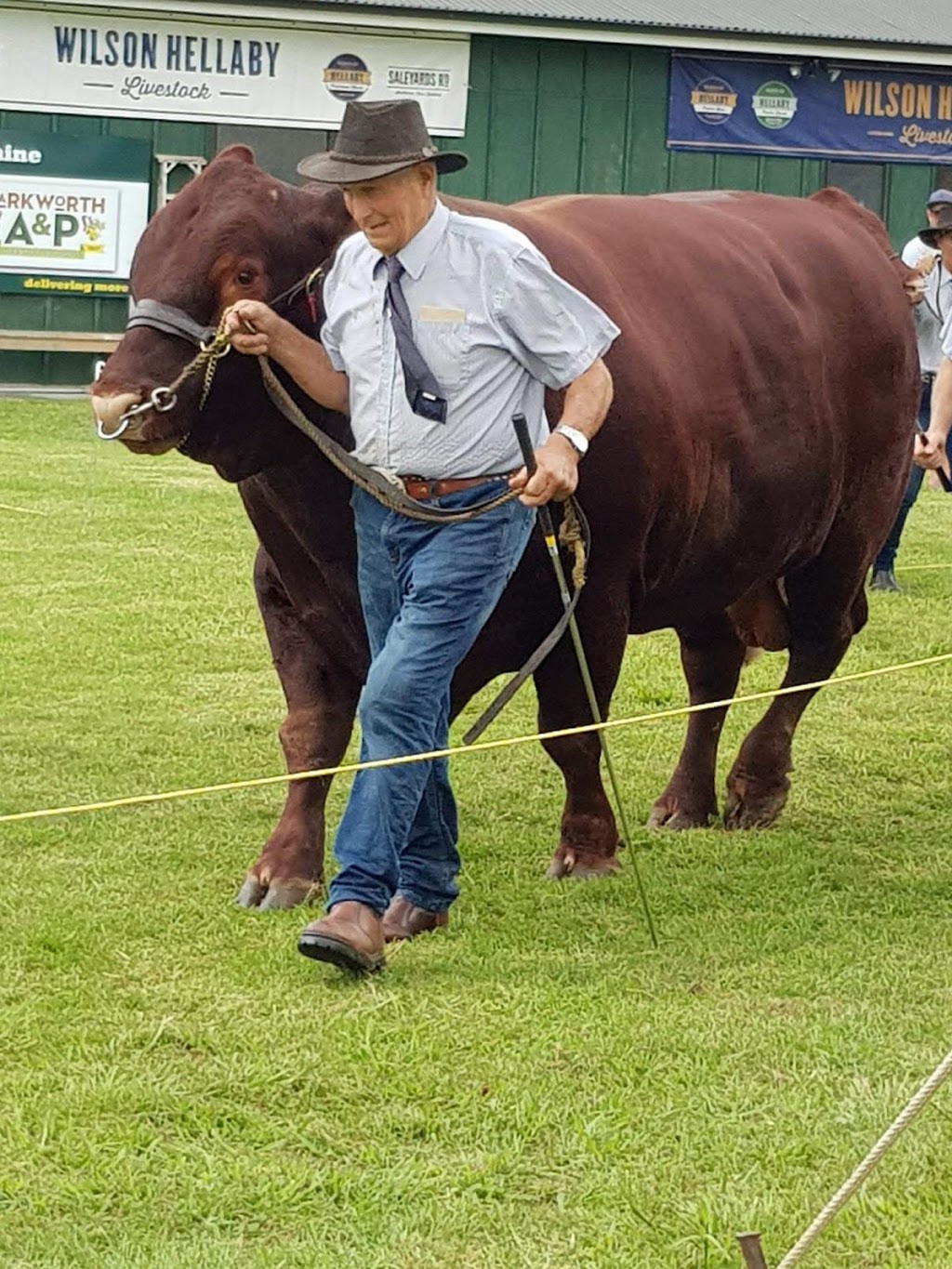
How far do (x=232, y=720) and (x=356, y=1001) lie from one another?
137 inches

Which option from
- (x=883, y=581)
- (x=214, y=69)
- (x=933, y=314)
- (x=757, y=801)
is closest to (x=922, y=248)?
(x=933, y=314)

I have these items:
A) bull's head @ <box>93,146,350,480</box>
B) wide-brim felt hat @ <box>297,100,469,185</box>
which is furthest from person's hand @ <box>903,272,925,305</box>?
wide-brim felt hat @ <box>297,100,469,185</box>

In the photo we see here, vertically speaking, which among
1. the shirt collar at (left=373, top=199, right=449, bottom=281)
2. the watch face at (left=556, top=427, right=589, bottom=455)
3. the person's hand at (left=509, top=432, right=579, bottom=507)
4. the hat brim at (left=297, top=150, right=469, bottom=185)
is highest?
the hat brim at (left=297, top=150, right=469, bottom=185)

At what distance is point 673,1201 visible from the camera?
407 centimetres

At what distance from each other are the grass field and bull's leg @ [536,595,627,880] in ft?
0.35

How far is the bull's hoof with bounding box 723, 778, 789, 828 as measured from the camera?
726 centimetres

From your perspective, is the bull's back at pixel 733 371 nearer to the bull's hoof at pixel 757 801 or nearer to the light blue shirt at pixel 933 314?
the bull's hoof at pixel 757 801

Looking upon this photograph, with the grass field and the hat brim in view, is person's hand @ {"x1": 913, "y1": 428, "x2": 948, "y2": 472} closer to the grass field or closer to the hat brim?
the grass field

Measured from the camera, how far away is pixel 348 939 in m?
Result: 5.24

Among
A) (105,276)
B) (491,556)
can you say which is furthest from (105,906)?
(105,276)

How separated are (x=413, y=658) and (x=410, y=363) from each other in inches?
27.3

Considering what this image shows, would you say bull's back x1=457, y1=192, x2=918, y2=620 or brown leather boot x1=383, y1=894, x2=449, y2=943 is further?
bull's back x1=457, y1=192, x2=918, y2=620

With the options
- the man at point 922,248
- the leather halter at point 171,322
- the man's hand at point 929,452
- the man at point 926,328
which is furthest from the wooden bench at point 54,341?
the leather halter at point 171,322

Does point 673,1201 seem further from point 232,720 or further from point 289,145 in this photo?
point 289,145
